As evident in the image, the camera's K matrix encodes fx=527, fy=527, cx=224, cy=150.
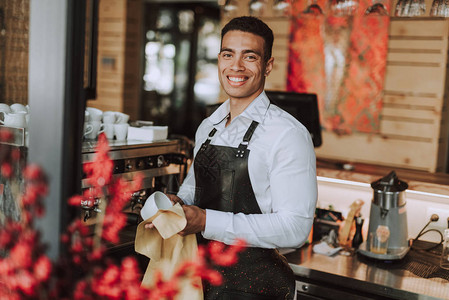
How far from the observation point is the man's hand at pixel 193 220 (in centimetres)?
168

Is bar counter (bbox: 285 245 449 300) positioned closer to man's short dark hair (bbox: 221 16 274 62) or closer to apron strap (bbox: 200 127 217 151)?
apron strap (bbox: 200 127 217 151)

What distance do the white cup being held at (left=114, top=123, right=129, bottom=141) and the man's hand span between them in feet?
3.14

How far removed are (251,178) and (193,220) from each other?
0.29 meters

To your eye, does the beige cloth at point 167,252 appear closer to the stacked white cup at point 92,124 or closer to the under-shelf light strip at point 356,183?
the stacked white cup at point 92,124

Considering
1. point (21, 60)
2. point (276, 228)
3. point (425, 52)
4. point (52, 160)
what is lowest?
point (276, 228)

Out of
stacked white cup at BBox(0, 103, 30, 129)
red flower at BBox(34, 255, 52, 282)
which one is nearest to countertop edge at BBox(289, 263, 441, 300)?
stacked white cup at BBox(0, 103, 30, 129)

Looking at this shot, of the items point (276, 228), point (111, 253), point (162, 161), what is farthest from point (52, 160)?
point (162, 161)

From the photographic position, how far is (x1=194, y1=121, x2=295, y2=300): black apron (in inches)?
74.2

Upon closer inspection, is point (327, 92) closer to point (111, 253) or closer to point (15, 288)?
point (111, 253)

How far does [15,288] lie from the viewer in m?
0.98

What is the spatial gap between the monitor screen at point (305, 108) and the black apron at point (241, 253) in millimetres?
1726

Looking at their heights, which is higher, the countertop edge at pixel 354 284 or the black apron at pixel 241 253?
the black apron at pixel 241 253

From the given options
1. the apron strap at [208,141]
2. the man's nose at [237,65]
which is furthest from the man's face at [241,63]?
the apron strap at [208,141]

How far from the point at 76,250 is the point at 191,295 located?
0.79 meters
